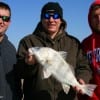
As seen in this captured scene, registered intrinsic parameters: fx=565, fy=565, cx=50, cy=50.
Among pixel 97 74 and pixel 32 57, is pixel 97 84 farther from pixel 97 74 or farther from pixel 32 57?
pixel 32 57

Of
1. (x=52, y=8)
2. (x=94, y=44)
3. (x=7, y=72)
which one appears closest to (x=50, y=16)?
(x=52, y=8)

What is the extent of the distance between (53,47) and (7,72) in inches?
43.4

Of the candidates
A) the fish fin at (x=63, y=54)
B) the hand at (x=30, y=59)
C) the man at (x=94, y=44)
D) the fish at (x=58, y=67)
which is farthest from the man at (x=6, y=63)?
the man at (x=94, y=44)

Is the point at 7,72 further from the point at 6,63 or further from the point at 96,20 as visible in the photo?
the point at 96,20

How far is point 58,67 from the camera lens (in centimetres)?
1123

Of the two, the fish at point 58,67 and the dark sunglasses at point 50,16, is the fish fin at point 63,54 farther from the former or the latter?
the dark sunglasses at point 50,16

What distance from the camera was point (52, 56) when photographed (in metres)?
11.1

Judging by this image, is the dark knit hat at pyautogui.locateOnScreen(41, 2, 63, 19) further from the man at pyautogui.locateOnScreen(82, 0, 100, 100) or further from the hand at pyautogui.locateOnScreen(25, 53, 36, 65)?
the hand at pyautogui.locateOnScreen(25, 53, 36, 65)

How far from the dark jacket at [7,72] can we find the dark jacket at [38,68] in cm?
16

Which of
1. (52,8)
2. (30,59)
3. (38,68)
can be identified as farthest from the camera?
(52,8)

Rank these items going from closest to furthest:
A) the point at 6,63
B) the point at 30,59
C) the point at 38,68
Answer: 1. the point at 30,59
2. the point at 38,68
3. the point at 6,63

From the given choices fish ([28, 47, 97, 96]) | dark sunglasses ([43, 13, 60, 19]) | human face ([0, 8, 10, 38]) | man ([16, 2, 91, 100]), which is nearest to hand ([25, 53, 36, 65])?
fish ([28, 47, 97, 96])

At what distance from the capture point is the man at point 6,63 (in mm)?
11328

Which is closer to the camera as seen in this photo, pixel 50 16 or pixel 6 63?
pixel 6 63
